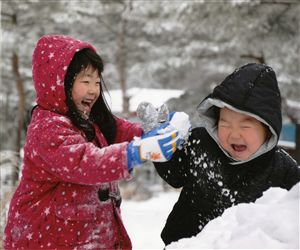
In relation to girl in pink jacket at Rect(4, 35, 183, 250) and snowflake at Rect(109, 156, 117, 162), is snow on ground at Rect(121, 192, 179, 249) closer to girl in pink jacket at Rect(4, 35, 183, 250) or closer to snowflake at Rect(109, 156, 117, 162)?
girl in pink jacket at Rect(4, 35, 183, 250)

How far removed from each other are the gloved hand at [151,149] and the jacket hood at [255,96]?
358 mm

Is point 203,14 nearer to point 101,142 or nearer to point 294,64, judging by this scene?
point 294,64

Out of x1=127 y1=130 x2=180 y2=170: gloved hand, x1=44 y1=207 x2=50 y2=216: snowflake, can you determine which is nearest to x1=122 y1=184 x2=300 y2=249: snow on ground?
x1=127 y1=130 x2=180 y2=170: gloved hand

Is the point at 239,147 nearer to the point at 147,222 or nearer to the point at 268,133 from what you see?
the point at 268,133

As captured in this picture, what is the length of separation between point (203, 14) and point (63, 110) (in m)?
5.46

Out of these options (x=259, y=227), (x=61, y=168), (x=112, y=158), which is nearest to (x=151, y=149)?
(x=112, y=158)

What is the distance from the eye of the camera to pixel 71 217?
6.37 feet

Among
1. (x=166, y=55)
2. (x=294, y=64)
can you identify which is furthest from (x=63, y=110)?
(x=166, y=55)

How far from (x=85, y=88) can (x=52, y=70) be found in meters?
0.18

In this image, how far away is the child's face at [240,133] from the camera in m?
1.95

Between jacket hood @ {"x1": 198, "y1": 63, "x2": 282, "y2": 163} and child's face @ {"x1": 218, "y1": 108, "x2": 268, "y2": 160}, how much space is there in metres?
0.04

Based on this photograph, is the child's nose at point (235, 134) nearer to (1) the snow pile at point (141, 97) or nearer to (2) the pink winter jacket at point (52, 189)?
(2) the pink winter jacket at point (52, 189)

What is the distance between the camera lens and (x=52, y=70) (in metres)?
1.94

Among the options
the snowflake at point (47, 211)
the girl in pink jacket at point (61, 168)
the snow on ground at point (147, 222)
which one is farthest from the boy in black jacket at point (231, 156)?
the snow on ground at point (147, 222)
